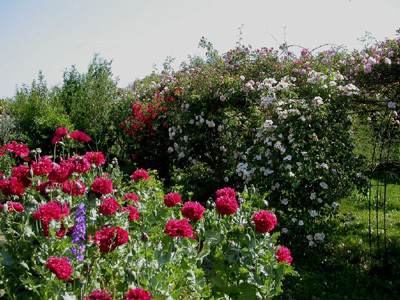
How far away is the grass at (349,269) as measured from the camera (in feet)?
10.3

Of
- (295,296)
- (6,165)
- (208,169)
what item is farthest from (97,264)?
(6,165)

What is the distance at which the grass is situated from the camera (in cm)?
313

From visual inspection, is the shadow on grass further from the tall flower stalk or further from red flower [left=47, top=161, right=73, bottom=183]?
red flower [left=47, top=161, right=73, bottom=183]

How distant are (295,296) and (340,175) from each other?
1.52 meters

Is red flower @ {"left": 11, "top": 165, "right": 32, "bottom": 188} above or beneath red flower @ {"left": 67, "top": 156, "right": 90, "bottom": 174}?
beneath

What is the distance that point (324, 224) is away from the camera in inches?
149

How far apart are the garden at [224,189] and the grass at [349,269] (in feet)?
0.06

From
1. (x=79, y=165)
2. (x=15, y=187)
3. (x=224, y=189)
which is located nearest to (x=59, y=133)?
(x=79, y=165)

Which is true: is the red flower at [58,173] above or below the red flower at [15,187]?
above

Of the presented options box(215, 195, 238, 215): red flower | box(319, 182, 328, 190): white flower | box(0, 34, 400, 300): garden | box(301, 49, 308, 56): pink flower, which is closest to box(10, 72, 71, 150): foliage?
box(0, 34, 400, 300): garden

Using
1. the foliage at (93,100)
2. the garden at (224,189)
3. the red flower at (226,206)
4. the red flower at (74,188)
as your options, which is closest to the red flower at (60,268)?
the garden at (224,189)

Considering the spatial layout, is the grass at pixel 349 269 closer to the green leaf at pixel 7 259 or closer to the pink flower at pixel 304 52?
the green leaf at pixel 7 259

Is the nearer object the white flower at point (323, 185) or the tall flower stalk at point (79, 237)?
the tall flower stalk at point (79, 237)

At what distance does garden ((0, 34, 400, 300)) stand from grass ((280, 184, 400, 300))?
2 centimetres
